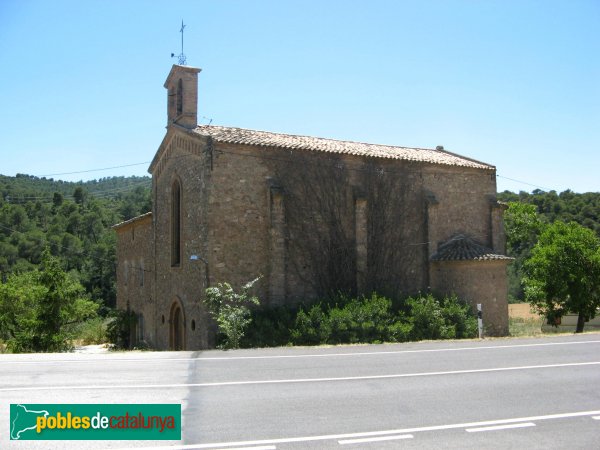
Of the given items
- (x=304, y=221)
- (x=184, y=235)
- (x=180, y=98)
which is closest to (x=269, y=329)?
(x=304, y=221)

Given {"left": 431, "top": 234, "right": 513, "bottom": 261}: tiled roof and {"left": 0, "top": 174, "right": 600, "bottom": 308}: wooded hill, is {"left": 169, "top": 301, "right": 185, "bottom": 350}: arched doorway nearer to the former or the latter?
{"left": 431, "top": 234, "right": 513, "bottom": 261}: tiled roof

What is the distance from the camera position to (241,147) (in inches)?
768

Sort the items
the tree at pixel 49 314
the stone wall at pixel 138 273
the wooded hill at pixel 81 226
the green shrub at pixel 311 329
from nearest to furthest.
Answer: the green shrub at pixel 311 329 < the tree at pixel 49 314 < the stone wall at pixel 138 273 < the wooded hill at pixel 81 226

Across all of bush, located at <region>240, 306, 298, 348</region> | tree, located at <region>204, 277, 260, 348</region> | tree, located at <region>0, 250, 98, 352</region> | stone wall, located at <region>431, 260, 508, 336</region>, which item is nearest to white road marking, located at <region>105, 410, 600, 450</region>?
tree, located at <region>204, 277, 260, 348</region>

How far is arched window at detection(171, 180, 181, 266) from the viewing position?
73.0 ft

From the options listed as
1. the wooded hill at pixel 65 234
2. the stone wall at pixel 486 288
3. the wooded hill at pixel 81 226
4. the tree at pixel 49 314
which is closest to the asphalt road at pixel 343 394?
the stone wall at pixel 486 288

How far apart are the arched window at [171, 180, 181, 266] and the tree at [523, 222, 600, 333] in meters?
19.9

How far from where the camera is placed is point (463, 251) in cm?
2233

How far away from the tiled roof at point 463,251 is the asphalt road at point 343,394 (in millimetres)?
8024

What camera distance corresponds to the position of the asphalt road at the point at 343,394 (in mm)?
6695

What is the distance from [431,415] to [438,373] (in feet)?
10.3

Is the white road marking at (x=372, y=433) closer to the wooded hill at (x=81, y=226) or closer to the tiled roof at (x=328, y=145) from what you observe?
the tiled roof at (x=328, y=145)

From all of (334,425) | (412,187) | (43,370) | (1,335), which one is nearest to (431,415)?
(334,425)

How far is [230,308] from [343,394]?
9125 millimetres
